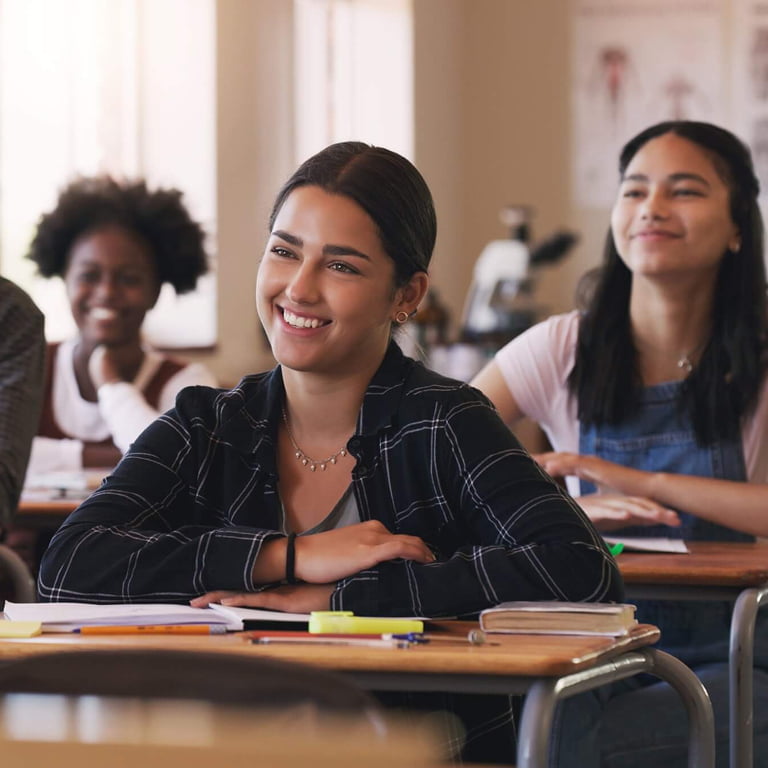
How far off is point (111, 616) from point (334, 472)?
463 mm

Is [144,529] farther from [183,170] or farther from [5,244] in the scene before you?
[183,170]

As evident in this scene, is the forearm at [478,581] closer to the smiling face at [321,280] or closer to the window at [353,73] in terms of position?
the smiling face at [321,280]

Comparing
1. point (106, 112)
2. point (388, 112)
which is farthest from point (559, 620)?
point (388, 112)

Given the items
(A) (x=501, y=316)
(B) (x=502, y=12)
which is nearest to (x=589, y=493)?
(A) (x=501, y=316)

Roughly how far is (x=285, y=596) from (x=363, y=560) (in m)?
0.11

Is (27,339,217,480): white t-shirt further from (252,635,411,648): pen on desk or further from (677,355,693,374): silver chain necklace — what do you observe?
(252,635,411,648): pen on desk

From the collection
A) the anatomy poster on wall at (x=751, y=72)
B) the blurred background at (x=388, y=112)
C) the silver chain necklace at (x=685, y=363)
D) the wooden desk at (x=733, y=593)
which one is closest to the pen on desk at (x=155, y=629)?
the wooden desk at (x=733, y=593)

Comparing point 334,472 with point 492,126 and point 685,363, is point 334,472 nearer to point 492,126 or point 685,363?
point 685,363

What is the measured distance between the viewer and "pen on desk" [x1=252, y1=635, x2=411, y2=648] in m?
1.50

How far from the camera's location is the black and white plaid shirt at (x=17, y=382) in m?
2.54

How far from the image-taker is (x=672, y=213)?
3033mm

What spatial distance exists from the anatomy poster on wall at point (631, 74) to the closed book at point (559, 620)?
6.43m

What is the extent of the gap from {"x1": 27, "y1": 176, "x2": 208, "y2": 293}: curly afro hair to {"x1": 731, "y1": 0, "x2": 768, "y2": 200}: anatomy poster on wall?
4.48m

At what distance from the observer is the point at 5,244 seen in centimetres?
457
